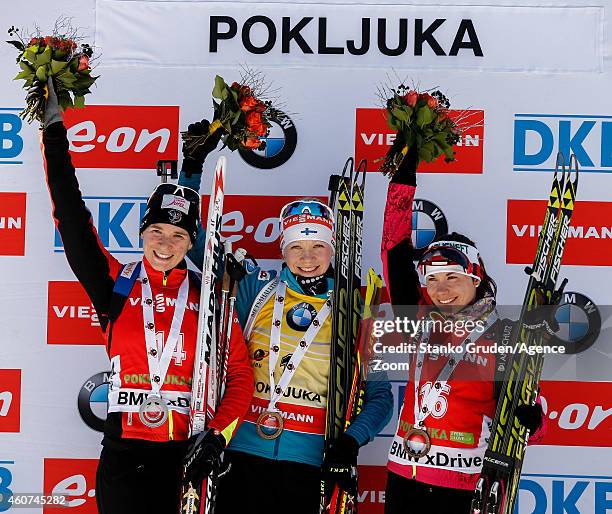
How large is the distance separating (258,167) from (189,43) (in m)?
0.75

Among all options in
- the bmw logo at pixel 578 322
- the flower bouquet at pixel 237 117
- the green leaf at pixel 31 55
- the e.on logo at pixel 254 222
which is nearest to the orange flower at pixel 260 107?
the flower bouquet at pixel 237 117

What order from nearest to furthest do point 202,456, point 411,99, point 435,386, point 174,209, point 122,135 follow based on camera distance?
point 202,456 < point 435,386 < point 174,209 < point 411,99 < point 122,135

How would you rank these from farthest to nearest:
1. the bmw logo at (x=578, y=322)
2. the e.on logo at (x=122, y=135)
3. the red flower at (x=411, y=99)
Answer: the e.on logo at (x=122, y=135), the bmw logo at (x=578, y=322), the red flower at (x=411, y=99)

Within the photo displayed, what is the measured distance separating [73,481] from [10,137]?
184cm

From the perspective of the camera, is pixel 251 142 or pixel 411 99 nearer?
pixel 411 99

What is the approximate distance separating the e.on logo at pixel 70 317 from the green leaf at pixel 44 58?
1.38 meters

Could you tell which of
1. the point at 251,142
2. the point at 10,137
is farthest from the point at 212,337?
the point at 10,137

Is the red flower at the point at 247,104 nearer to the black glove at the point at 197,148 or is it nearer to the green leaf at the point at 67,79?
the black glove at the point at 197,148

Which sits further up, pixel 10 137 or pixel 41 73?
pixel 41 73

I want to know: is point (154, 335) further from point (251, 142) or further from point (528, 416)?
point (528, 416)

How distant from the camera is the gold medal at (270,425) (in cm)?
398

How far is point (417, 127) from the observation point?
4062mm

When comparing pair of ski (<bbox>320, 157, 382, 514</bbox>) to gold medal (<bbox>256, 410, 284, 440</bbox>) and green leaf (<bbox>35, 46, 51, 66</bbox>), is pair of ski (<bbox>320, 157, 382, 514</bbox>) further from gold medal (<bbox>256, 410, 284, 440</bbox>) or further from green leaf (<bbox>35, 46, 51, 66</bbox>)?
green leaf (<bbox>35, 46, 51, 66</bbox>)

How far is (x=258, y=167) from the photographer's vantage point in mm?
4898
